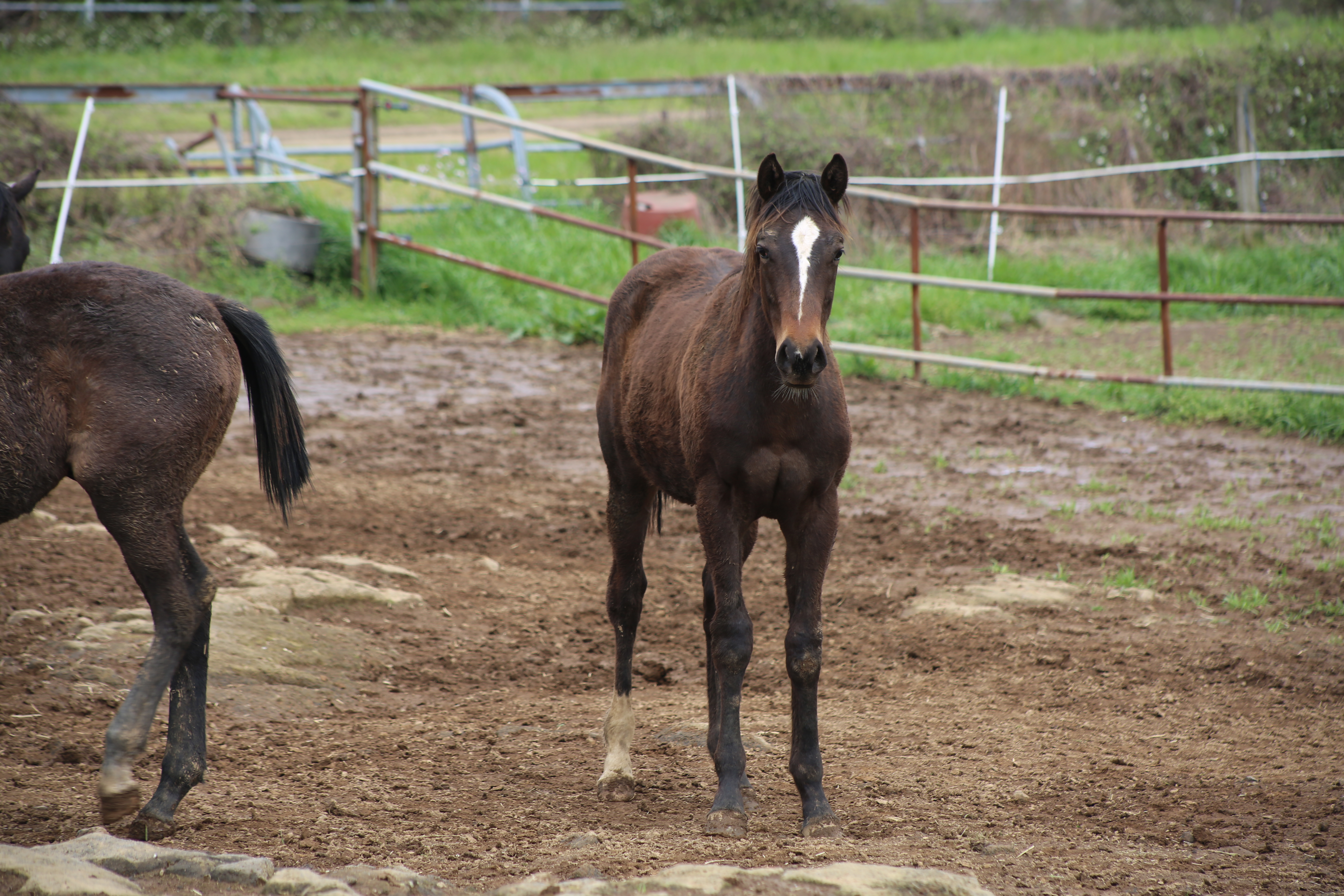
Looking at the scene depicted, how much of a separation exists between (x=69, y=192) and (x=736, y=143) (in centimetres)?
699

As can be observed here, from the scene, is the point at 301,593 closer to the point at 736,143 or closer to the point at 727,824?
the point at 727,824

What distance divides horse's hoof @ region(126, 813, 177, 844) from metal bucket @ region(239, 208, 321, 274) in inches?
343

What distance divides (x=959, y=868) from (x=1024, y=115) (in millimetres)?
13085

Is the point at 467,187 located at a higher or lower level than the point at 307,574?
higher

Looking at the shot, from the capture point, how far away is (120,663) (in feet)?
14.0

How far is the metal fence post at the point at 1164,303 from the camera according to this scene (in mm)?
8078

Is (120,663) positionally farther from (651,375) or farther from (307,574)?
(651,375)

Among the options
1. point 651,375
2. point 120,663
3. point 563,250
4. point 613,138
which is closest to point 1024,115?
point 613,138

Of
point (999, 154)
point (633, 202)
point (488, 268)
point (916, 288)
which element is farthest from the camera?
point (999, 154)

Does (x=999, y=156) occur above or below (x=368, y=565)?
above

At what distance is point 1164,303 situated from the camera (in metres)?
8.25

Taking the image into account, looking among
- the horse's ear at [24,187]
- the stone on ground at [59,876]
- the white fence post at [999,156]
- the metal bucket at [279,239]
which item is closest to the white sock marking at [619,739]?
the stone on ground at [59,876]

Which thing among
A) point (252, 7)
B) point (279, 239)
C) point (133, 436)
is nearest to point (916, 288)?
point (279, 239)

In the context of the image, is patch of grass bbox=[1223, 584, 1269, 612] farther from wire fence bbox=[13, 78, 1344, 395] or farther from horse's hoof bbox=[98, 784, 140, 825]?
horse's hoof bbox=[98, 784, 140, 825]
